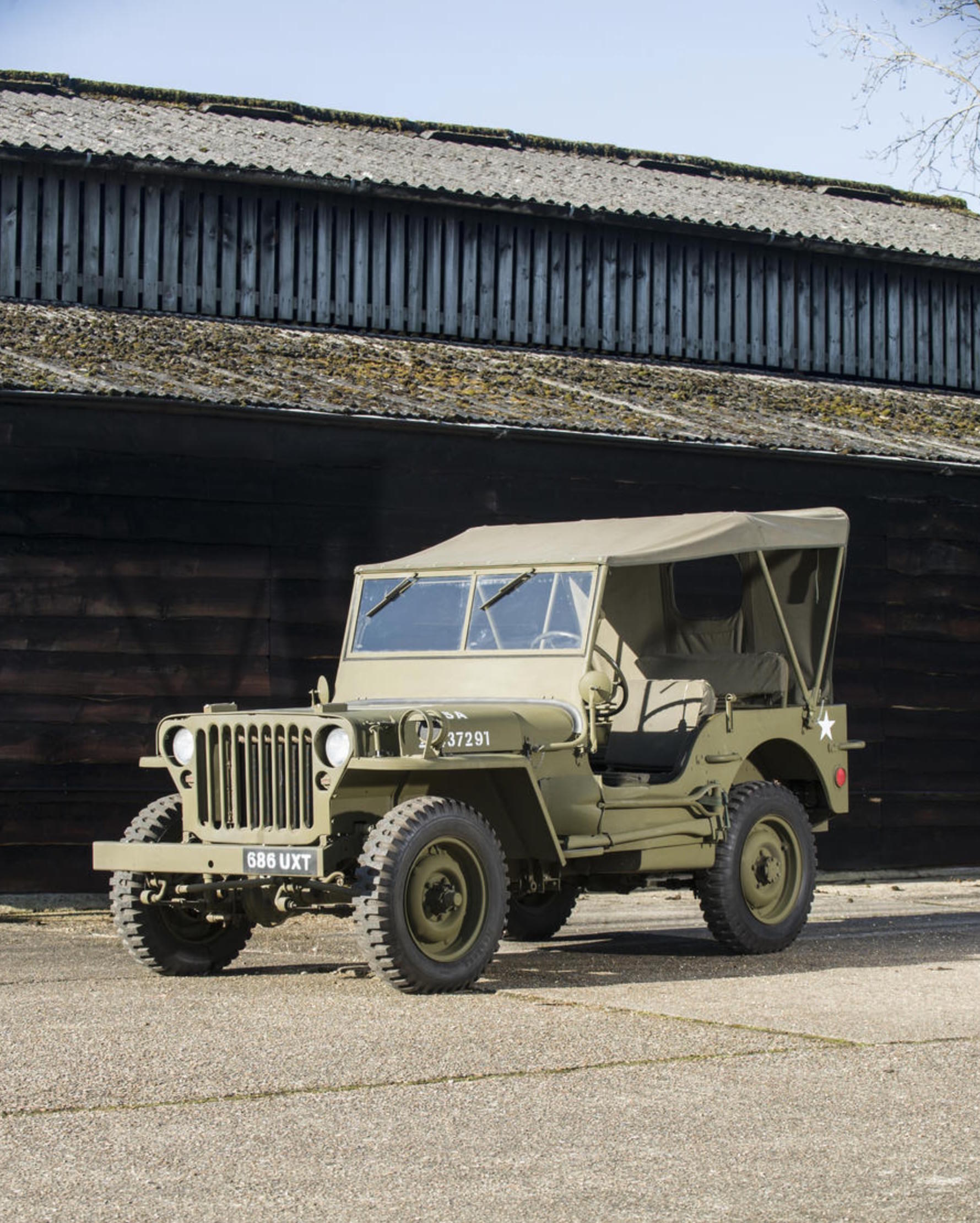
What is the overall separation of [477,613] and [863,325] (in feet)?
35.5

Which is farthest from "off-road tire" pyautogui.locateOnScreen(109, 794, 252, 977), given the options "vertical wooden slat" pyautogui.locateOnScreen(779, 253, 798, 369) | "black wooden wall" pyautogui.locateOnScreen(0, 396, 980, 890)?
"vertical wooden slat" pyautogui.locateOnScreen(779, 253, 798, 369)

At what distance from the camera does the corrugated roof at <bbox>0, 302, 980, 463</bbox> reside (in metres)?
13.3

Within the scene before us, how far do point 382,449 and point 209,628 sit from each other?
1985 mm

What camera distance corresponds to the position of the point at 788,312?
19125mm

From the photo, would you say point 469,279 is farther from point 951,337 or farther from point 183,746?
point 183,746

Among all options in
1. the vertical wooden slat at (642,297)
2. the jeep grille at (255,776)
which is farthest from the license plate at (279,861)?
the vertical wooden slat at (642,297)

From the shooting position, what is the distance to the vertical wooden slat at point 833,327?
19.3m

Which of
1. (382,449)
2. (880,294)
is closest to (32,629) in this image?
(382,449)

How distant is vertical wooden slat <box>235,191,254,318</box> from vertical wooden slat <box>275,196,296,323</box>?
8.7 inches

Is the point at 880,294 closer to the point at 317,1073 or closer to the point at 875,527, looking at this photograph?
the point at 875,527

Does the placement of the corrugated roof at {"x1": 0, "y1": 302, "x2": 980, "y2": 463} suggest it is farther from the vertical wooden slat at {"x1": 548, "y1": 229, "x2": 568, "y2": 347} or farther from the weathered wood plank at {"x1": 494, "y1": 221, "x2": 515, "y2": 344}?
the vertical wooden slat at {"x1": 548, "y1": 229, "x2": 568, "y2": 347}

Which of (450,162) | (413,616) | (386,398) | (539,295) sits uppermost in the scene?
(450,162)

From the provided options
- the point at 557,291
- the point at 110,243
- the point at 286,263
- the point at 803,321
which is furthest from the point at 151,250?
the point at 803,321

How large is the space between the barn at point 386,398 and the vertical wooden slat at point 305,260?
30mm
